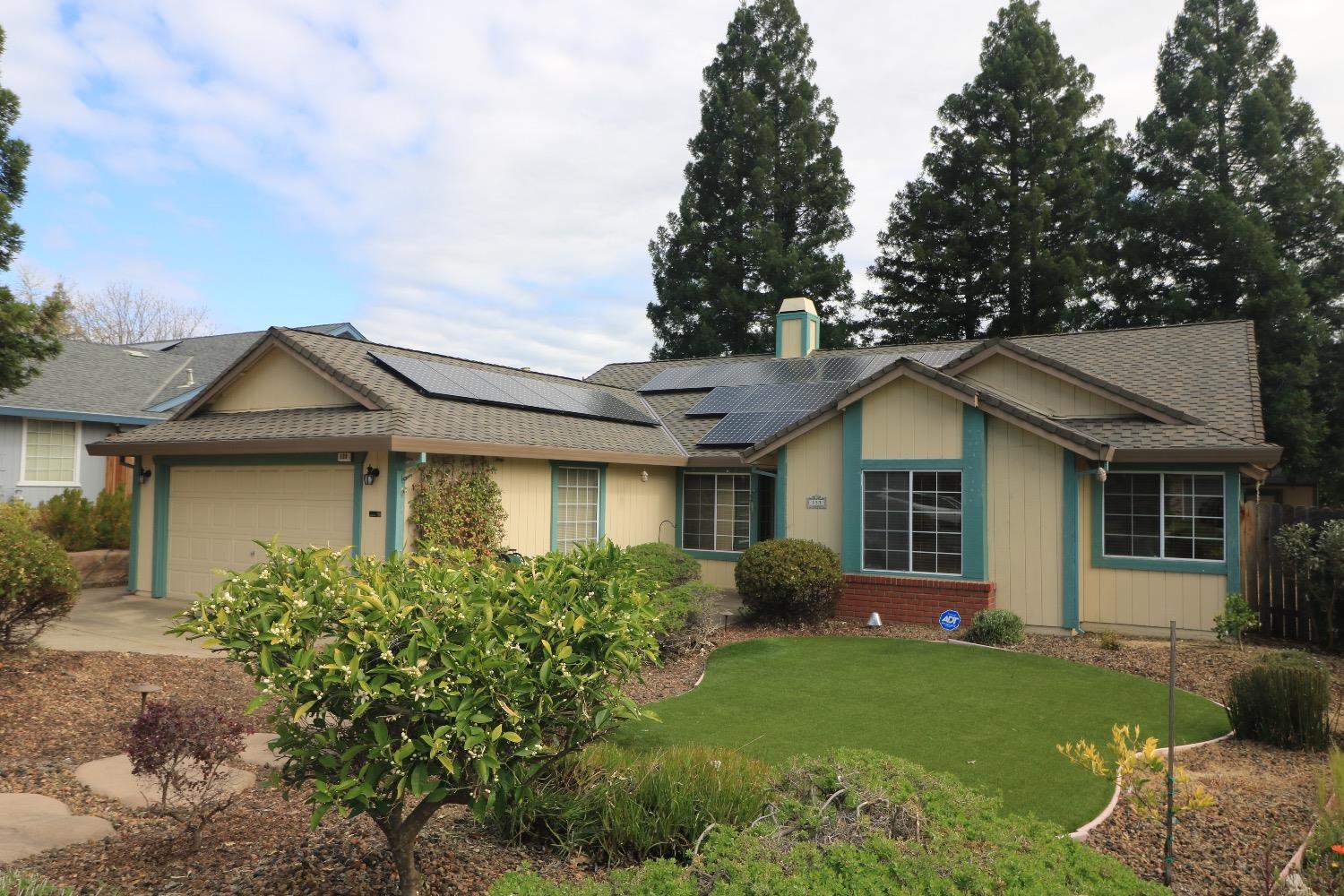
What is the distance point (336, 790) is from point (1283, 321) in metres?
29.0

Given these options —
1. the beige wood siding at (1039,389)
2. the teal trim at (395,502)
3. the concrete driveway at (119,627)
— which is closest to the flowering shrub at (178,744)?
the concrete driveway at (119,627)

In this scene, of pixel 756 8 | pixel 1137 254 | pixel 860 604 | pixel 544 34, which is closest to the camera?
pixel 544 34

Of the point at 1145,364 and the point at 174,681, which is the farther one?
the point at 1145,364

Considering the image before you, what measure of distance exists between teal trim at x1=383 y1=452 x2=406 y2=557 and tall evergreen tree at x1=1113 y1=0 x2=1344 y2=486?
78.8 ft

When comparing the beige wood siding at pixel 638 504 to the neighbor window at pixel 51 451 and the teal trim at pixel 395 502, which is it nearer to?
the teal trim at pixel 395 502

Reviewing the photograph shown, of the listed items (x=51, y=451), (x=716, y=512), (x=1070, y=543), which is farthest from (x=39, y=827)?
(x=51, y=451)

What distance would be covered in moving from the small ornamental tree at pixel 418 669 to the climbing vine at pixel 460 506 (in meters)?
7.69

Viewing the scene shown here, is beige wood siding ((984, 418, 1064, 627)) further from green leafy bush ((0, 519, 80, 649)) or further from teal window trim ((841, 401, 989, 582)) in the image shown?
green leafy bush ((0, 519, 80, 649))

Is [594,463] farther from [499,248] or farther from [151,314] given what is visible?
[151,314]

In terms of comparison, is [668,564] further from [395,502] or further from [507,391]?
[507,391]

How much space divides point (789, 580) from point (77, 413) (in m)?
16.6

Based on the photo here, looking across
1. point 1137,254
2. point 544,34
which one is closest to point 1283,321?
point 1137,254

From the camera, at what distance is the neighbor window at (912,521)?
500 inches

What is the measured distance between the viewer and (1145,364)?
14.7 meters
